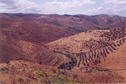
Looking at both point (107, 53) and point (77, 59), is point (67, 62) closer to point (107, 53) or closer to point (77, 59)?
point (77, 59)

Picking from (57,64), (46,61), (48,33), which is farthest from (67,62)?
(48,33)

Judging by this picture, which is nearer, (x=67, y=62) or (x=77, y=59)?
(x=67, y=62)

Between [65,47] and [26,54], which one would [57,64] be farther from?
[65,47]

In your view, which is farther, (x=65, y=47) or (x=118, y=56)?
(x=65, y=47)

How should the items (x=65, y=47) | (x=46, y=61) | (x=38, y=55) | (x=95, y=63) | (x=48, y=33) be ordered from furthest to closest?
(x=48, y=33), (x=65, y=47), (x=38, y=55), (x=46, y=61), (x=95, y=63)

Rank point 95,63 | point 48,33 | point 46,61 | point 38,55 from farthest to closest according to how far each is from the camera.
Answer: point 48,33
point 38,55
point 46,61
point 95,63

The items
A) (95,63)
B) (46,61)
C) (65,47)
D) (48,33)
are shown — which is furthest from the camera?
(48,33)

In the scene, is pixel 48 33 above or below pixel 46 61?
above

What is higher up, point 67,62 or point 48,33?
point 48,33

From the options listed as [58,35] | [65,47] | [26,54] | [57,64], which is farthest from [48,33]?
[57,64]
